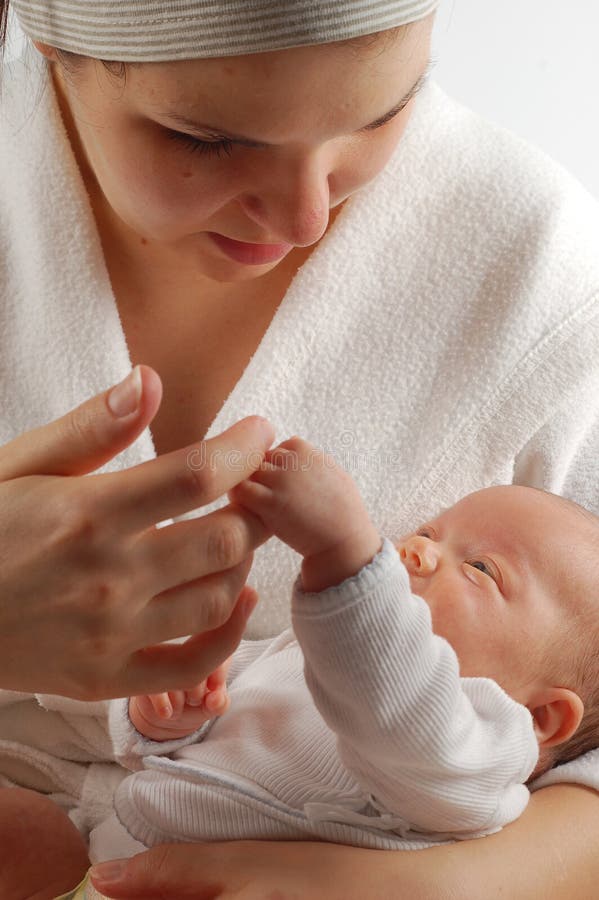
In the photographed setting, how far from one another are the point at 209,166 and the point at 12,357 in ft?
1.44

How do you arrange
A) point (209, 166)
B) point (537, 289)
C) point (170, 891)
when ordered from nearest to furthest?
1. point (209, 166)
2. point (170, 891)
3. point (537, 289)

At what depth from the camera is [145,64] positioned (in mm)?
750

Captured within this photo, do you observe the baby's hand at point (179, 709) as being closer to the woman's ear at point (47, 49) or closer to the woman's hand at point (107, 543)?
the woman's hand at point (107, 543)

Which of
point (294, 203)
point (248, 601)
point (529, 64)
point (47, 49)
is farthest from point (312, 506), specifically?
point (529, 64)

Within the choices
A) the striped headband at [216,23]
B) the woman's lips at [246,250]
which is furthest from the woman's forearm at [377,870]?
the striped headband at [216,23]

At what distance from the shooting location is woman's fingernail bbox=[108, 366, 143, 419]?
68 centimetres

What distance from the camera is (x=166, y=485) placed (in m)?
0.68

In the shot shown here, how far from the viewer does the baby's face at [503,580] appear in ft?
3.25

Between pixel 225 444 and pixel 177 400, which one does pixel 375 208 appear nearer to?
pixel 177 400

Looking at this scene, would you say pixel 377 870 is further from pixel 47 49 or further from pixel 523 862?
pixel 47 49

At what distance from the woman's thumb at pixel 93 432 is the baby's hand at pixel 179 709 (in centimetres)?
32

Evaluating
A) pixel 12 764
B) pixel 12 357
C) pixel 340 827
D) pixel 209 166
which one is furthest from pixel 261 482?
pixel 12 764

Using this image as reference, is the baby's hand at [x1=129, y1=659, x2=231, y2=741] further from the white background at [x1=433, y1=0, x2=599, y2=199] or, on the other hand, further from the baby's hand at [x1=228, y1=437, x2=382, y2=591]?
the white background at [x1=433, y1=0, x2=599, y2=199]

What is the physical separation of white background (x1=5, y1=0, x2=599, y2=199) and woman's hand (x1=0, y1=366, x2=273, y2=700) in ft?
4.02
